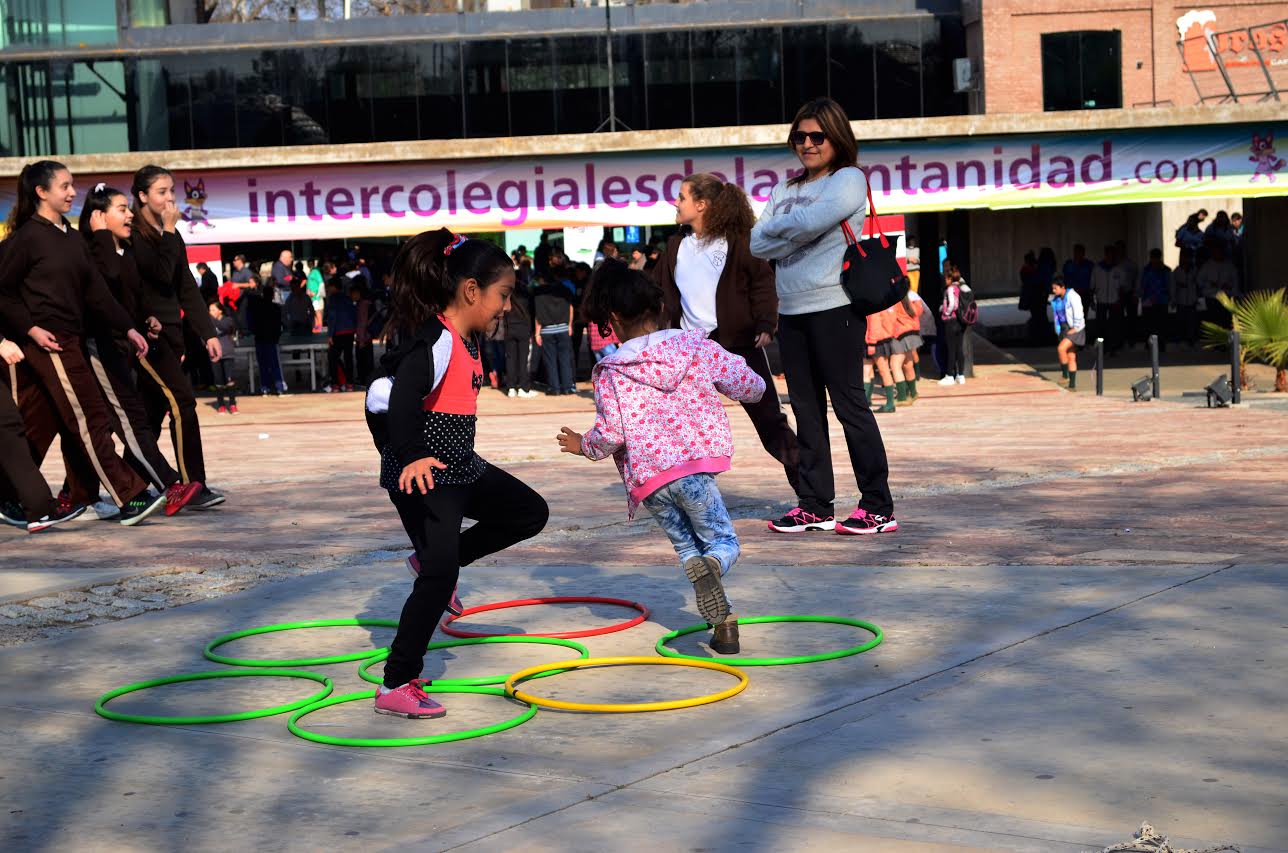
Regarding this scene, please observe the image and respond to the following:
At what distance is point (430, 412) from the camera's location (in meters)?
5.36

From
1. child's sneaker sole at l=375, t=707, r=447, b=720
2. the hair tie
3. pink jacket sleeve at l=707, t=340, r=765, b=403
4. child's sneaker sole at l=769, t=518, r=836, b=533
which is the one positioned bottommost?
child's sneaker sole at l=375, t=707, r=447, b=720

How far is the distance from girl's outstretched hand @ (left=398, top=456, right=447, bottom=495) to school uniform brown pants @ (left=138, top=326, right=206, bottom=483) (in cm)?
532

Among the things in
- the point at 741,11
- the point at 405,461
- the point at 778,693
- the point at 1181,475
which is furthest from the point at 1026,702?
the point at 741,11

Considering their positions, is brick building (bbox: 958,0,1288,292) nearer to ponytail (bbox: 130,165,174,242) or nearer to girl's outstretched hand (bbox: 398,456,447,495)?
ponytail (bbox: 130,165,174,242)

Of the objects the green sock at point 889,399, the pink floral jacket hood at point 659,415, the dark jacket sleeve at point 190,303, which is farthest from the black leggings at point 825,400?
the green sock at point 889,399

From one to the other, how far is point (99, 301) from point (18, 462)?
1007 mm

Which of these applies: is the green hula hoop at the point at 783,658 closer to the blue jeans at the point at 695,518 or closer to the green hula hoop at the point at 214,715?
the blue jeans at the point at 695,518

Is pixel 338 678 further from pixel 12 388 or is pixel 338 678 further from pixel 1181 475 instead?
pixel 1181 475

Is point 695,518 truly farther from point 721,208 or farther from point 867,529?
point 721,208

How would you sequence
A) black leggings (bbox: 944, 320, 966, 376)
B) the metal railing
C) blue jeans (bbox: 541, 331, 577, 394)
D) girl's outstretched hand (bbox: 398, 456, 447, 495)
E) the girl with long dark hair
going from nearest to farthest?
girl's outstretched hand (bbox: 398, 456, 447, 495)
the girl with long dark hair
black leggings (bbox: 944, 320, 966, 376)
blue jeans (bbox: 541, 331, 577, 394)
the metal railing

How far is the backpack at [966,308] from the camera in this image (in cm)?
2274

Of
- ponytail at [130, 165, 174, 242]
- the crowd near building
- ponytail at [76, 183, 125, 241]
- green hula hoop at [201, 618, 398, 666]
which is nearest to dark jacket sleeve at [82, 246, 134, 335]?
ponytail at [76, 183, 125, 241]

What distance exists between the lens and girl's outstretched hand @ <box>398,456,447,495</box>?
5164 mm

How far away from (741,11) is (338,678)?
42.3 metres
